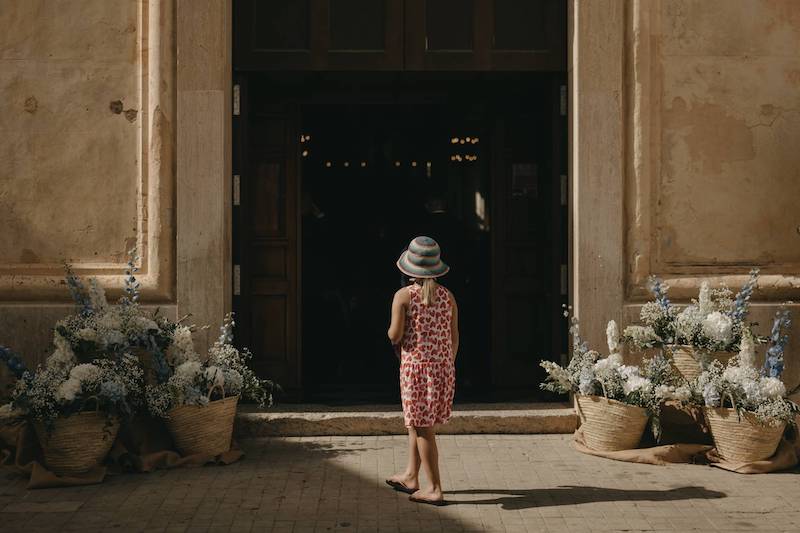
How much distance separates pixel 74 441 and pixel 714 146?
5245mm

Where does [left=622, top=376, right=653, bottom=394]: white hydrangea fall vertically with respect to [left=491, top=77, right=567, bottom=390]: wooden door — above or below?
below

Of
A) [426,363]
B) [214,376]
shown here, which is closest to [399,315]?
[426,363]

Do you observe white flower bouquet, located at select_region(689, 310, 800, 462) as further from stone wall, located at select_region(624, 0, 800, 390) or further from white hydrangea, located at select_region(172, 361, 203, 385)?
white hydrangea, located at select_region(172, 361, 203, 385)

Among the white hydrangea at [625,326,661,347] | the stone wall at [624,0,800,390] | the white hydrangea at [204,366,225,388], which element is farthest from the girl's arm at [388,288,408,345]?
the stone wall at [624,0,800,390]

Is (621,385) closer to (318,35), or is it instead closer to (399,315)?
(399,315)

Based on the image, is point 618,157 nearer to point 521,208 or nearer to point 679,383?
point 521,208

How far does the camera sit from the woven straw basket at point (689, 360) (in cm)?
733

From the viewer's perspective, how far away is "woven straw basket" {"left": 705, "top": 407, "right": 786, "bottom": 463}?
6.80m

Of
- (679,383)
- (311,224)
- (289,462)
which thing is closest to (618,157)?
(679,383)

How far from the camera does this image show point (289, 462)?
7066 mm

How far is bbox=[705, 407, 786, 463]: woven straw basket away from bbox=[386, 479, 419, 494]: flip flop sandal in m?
2.25

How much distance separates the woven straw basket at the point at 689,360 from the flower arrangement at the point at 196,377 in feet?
9.82

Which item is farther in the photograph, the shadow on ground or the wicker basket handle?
the wicker basket handle

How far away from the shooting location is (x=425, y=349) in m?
6.11
